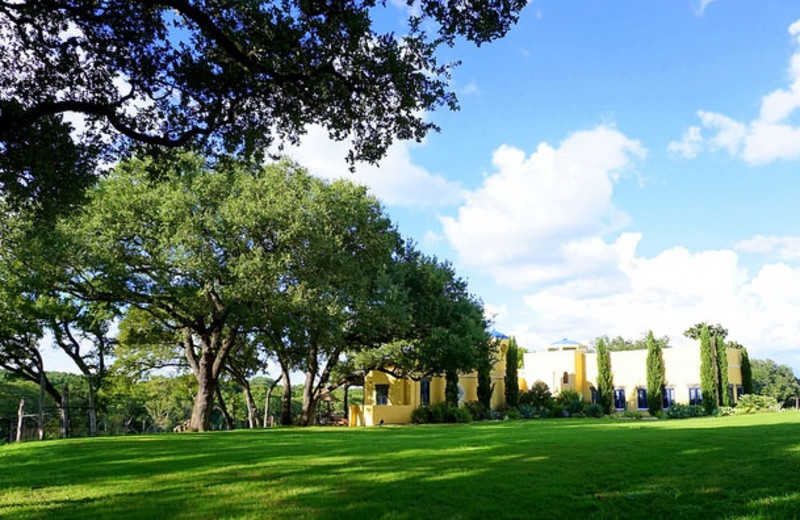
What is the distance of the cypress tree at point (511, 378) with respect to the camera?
36625mm

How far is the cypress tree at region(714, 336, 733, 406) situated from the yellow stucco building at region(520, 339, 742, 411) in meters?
0.90

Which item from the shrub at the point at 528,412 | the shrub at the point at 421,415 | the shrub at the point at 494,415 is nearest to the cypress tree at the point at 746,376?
the shrub at the point at 528,412

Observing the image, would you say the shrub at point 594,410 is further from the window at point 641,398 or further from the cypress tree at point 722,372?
the cypress tree at point 722,372

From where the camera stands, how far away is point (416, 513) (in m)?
5.95

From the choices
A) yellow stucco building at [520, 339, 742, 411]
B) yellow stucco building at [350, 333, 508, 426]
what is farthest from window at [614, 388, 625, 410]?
yellow stucco building at [350, 333, 508, 426]

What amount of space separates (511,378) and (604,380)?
5.94m

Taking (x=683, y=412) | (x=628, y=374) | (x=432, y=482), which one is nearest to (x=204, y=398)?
(x=432, y=482)

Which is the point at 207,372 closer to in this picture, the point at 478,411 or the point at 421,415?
the point at 421,415

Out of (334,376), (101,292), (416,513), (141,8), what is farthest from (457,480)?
(334,376)

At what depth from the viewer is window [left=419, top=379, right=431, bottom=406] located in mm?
34188

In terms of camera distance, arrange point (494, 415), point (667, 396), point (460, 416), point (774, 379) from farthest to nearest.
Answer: point (774, 379)
point (667, 396)
point (494, 415)
point (460, 416)

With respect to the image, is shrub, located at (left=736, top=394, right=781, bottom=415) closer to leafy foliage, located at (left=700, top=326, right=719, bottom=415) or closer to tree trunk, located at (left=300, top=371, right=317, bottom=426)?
leafy foliage, located at (left=700, top=326, right=719, bottom=415)

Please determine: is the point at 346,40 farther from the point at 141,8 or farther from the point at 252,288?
the point at 252,288

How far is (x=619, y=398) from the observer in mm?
38188
